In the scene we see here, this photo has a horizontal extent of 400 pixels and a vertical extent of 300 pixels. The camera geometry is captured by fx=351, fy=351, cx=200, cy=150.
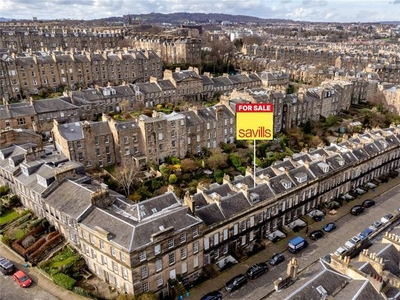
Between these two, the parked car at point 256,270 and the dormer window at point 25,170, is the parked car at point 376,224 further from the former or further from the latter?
the dormer window at point 25,170

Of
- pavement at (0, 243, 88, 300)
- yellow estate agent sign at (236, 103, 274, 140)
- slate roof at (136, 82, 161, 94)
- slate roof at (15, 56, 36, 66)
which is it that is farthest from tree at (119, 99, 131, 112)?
pavement at (0, 243, 88, 300)

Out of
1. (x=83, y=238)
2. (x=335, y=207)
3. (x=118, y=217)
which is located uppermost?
(x=118, y=217)

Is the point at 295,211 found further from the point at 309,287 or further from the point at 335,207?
the point at 309,287

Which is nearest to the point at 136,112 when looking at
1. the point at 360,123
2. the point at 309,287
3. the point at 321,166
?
the point at 321,166

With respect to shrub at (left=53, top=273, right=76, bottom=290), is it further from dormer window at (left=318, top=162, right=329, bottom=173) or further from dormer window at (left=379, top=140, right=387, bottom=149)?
dormer window at (left=379, top=140, right=387, bottom=149)

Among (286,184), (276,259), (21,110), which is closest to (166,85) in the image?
(21,110)

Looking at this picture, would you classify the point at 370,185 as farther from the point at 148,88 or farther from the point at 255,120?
the point at 148,88
